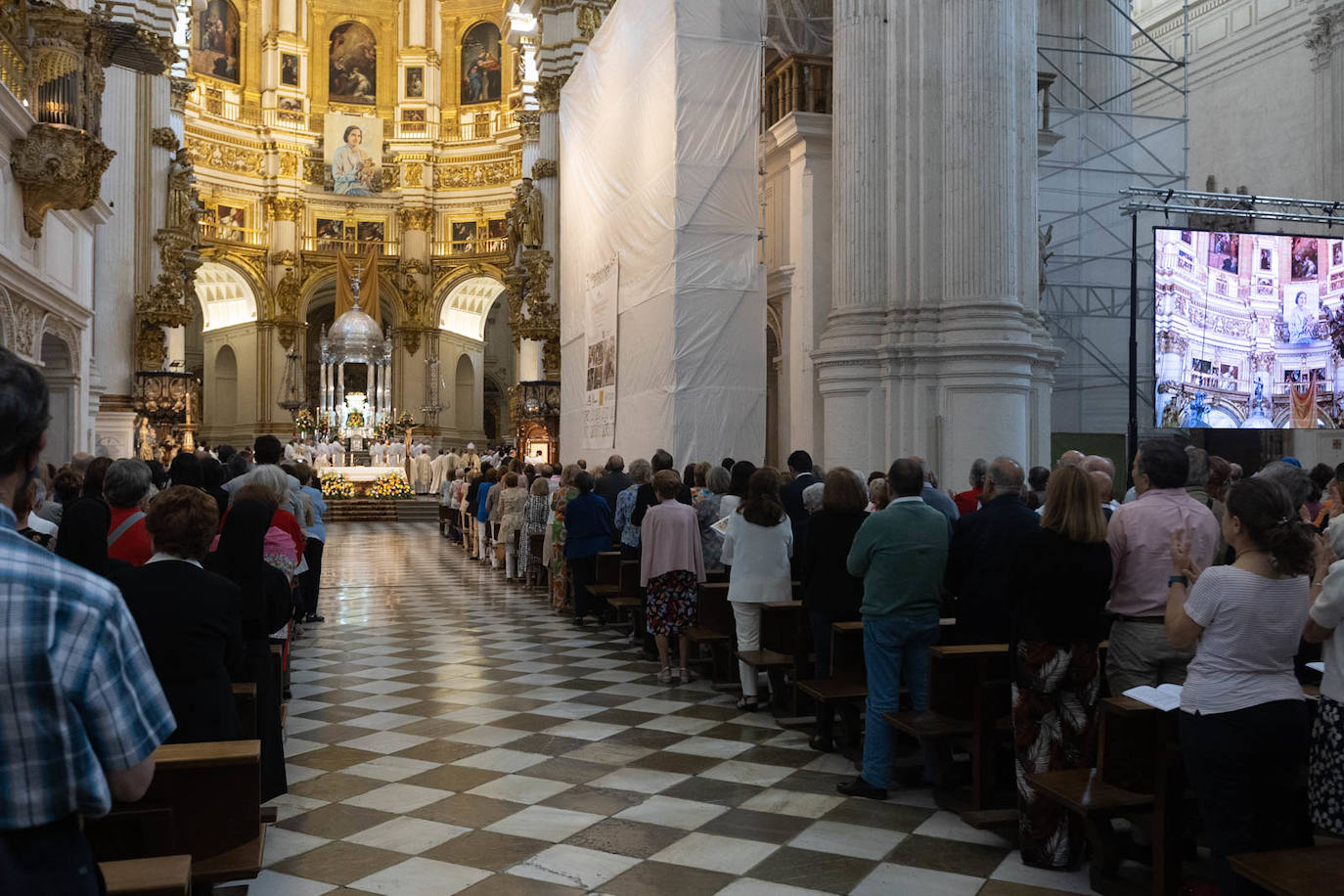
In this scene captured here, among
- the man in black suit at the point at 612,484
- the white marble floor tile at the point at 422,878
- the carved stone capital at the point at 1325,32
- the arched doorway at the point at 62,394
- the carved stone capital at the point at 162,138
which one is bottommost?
the white marble floor tile at the point at 422,878

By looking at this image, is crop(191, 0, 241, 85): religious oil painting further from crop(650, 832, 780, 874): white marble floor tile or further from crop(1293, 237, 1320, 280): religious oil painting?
crop(650, 832, 780, 874): white marble floor tile

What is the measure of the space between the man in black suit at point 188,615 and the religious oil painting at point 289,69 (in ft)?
126

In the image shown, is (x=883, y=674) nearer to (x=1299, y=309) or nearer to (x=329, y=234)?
(x=1299, y=309)

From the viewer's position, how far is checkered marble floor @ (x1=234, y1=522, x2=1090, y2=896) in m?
4.31

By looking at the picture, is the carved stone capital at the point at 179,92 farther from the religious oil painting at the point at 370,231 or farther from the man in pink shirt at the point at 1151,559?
the man in pink shirt at the point at 1151,559

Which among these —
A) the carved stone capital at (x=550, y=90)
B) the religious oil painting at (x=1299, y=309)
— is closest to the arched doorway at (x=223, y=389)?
the carved stone capital at (x=550, y=90)

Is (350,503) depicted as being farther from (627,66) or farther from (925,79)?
(925,79)

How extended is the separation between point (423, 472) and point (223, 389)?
10.7m

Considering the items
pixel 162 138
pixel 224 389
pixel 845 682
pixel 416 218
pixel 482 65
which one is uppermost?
pixel 482 65

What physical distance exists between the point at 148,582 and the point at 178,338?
3007 cm

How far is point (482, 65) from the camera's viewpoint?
132 feet

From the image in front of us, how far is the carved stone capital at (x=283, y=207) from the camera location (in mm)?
37281

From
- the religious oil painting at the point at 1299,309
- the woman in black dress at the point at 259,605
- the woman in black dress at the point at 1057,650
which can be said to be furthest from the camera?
the religious oil painting at the point at 1299,309

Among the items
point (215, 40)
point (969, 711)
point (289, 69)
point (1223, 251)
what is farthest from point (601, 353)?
point (215, 40)
